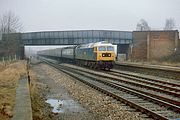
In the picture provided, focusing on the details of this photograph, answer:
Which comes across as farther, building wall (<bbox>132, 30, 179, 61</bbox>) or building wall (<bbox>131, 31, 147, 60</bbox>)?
building wall (<bbox>131, 31, 147, 60</bbox>)

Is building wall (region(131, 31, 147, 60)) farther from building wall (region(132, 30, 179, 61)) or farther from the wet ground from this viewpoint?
the wet ground

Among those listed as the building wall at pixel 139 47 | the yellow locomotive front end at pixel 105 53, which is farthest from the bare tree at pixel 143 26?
the yellow locomotive front end at pixel 105 53

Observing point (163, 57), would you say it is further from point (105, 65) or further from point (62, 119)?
point (62, 119)

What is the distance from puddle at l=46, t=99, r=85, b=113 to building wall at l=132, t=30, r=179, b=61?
151 ft

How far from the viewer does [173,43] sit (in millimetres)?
58625

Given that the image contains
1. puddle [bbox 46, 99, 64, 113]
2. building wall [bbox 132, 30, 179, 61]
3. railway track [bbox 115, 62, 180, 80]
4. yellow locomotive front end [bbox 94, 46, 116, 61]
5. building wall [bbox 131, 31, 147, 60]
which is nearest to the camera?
puddle [bbox 46, 99, 64, 113]

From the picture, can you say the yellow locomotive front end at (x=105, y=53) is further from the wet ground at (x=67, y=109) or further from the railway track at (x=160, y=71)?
the wet ground at (x=67, y=109)

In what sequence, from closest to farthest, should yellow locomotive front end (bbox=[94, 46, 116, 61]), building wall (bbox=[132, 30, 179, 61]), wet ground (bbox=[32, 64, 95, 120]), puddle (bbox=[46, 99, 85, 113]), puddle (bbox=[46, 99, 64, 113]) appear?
wet ground (bbox=[32, 64, 95, 120]), puddle (bbox=[46, 99, 85, 113]), puddle (bbox=[46, 99, 64, 113]), yellow locomotive front end (bbox=[94, 46, 116, 61]), building wall (bbox=[132, 30, 179, 61])

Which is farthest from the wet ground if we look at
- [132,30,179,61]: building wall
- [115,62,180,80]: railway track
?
[132,30,179,61]: building wall

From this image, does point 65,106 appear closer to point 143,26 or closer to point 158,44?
point 158,44

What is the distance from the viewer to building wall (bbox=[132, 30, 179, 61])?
192ft

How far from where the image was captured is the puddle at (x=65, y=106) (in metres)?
11.8

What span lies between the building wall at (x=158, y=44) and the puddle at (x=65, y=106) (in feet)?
151

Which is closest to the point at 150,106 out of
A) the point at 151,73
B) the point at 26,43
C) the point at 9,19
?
the point at 151,73
